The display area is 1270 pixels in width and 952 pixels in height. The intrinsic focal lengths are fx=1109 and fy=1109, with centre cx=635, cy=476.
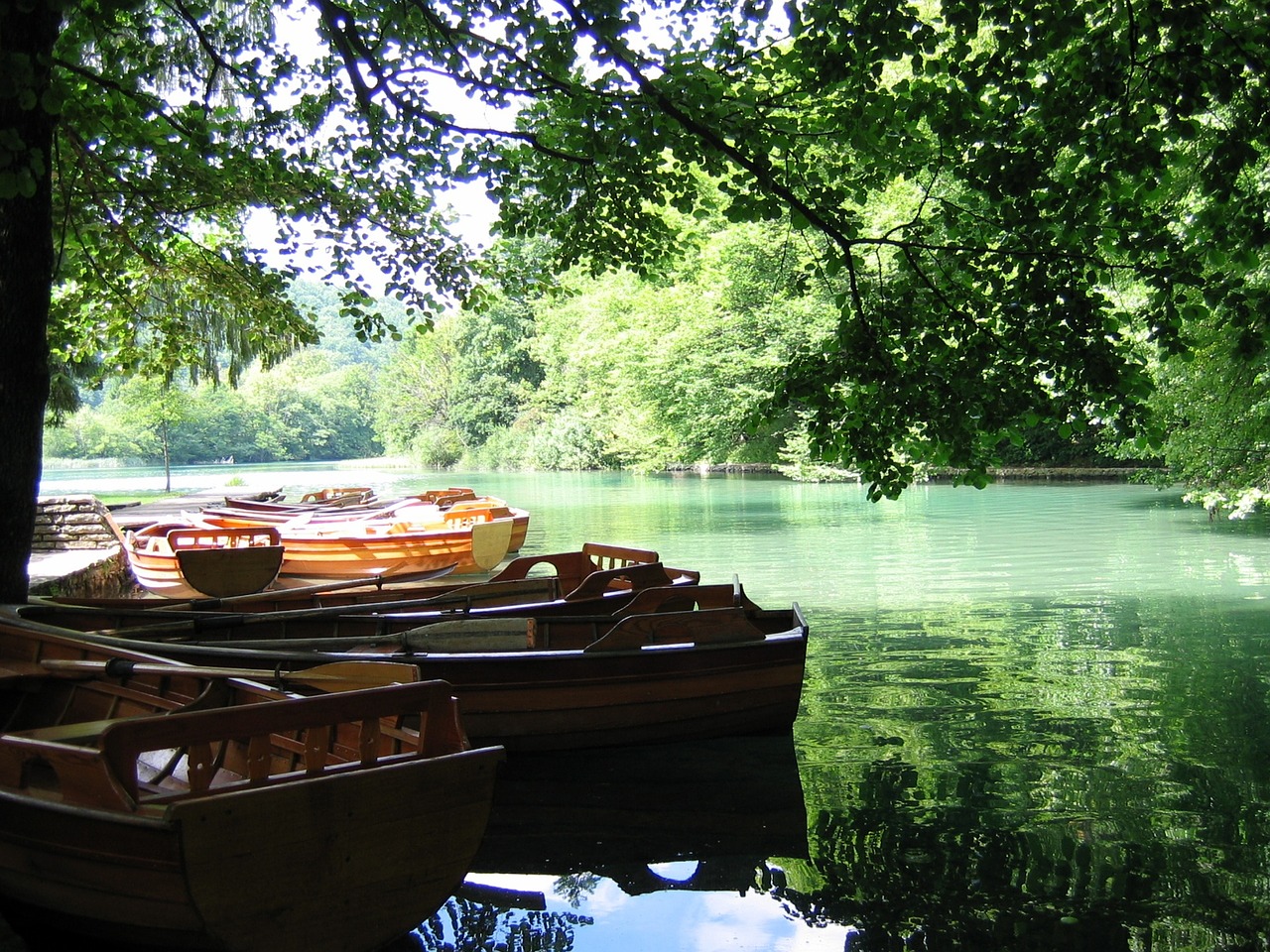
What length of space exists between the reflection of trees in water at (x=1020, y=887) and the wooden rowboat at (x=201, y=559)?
8.62 meters

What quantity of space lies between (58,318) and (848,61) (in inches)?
274

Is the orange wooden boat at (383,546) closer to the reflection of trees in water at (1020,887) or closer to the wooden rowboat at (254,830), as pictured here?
the reflection of trees in water at (1020,887)

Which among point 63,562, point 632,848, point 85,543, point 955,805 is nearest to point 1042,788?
point 955,805

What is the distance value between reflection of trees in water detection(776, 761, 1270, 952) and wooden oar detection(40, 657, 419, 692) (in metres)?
2.04

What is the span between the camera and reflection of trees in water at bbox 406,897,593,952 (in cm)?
466

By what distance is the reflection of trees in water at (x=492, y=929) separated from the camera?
4656 millimetres

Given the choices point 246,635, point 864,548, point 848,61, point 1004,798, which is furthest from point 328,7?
point 864,548

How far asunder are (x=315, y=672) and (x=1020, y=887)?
131 inches

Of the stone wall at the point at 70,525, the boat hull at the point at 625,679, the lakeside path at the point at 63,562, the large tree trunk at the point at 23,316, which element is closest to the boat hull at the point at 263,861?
the lakeside path at the point at 63,562

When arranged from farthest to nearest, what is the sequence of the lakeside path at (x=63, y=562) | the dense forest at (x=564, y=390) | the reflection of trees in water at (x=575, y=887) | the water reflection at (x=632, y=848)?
1. the dense forest at (x=564, y=390)
2. the lakeside path at (x=63, y=562)
3. the reflection of trees in water at (x=575, y=887)
4. the water reflection at (x=632, y=848)

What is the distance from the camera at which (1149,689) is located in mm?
8836

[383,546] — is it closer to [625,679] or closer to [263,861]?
[625,679]

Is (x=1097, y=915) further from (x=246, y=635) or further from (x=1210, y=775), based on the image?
(x=246, y=635)

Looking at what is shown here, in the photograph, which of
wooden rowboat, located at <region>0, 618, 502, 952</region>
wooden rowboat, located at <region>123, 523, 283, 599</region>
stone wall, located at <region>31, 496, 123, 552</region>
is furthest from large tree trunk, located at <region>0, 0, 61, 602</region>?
stone wall, located at <region>31, 496, 123, 552</region>
